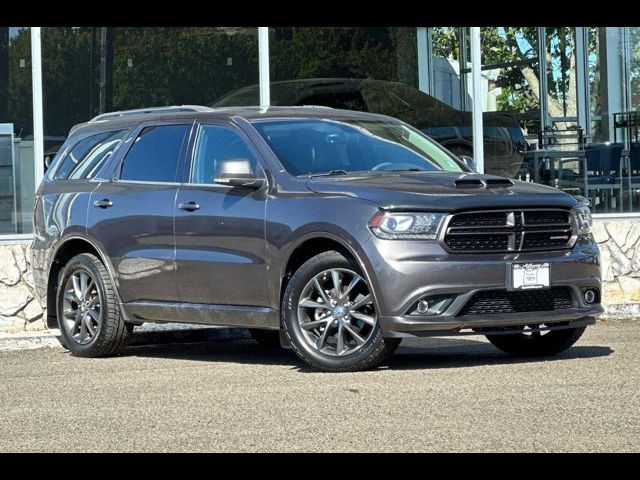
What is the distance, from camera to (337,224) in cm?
959

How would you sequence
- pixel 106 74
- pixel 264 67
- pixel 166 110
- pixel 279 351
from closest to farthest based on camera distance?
pixel 166 110, pixel 279 351, pixel 106 74, pixel 264 67

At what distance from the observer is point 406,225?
31.0 feet

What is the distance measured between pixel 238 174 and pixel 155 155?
130cm

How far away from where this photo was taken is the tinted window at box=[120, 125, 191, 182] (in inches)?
438

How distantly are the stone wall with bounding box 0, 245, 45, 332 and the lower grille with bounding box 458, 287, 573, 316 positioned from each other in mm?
5702

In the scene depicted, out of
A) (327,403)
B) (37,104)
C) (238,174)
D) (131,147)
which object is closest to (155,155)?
(131,147)

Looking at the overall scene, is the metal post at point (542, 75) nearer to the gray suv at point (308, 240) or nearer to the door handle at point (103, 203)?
the gray suv at point (308, 240)

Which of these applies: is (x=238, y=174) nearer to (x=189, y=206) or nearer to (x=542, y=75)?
(x=189, y=206)

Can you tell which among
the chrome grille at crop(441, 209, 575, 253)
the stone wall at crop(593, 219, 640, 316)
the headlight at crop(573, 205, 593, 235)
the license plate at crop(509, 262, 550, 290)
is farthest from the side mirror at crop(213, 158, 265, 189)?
the stone wall at crop(593, 219, 640, 316)

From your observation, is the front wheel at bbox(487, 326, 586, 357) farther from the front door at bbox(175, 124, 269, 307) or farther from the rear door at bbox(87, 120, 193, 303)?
the rear door at bbox(87, 120, 193, 303)

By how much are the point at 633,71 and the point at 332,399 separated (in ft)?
30.7

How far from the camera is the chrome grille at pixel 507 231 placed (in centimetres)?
951
